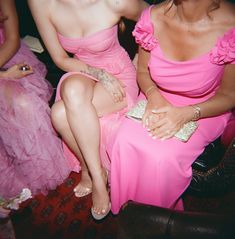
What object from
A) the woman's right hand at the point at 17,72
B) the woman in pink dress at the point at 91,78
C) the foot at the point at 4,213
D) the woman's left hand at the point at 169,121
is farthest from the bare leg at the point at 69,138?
the woman's left hand at the point at 169,121

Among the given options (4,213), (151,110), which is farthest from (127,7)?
(4,213)

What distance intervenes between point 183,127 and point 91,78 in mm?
740

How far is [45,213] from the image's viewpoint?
231cm

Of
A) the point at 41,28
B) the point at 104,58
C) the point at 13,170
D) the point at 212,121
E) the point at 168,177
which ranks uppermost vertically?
the point at 41,28

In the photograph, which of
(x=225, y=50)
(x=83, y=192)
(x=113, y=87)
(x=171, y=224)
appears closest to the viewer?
(x=171, y=224)

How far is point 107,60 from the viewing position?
2.34 metres

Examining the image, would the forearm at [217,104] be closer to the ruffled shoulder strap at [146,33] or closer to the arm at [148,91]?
the arm at [148,91]

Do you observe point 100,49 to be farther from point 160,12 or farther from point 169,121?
point 169,121

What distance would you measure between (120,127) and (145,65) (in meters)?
0.46

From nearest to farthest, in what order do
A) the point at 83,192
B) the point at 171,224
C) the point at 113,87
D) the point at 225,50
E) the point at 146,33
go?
the point at 171,224
the point at 225,50
the point at 146,33
the point at 113,87
the point at 83,192

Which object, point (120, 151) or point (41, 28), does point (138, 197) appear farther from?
point (41, 28)

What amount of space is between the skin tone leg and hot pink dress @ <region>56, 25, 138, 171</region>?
2.8 inches

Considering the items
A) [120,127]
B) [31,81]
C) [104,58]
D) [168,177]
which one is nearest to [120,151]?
[120,127]

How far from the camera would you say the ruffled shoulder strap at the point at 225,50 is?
5.68 feet
